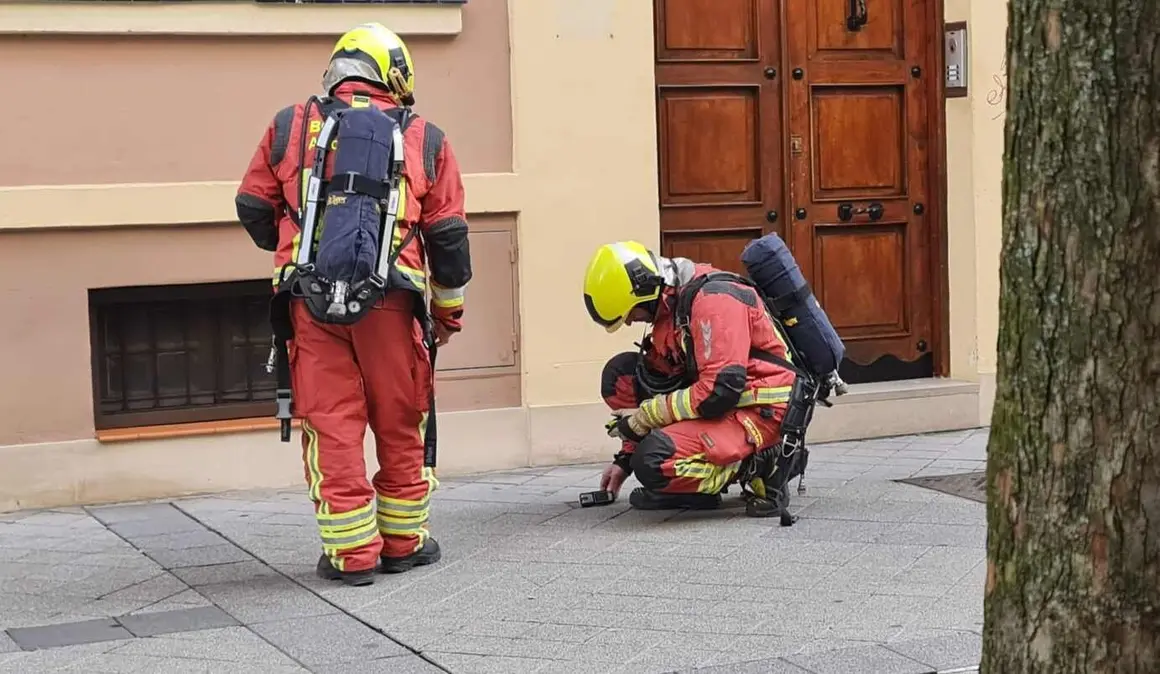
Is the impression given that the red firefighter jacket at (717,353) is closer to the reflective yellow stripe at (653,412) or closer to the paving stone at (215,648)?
the reflective yellow stripe at (653,412)

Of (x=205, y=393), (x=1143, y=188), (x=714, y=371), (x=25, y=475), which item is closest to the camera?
(x=1143, y=188)

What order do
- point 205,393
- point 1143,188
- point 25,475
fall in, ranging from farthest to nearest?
point 205,393
point 25,475
point 1143,188

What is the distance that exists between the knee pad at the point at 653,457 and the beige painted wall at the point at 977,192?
10.3ft

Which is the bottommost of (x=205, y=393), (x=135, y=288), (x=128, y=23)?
(x=205, y=393)

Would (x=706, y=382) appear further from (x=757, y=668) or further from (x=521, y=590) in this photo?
(x=757, y=668)

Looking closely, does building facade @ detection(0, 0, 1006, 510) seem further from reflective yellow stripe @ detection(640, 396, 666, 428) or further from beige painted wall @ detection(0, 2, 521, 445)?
reflective yellow stripe @ detection(640, 396, 666, 428)

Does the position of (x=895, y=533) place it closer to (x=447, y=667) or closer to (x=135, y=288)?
(x=447, y=667)

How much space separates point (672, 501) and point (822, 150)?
2.94m

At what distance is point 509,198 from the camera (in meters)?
8.25

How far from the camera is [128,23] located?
7.50 meters

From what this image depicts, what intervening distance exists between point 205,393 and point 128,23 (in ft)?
5.68

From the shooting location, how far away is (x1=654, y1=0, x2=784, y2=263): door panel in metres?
8.86

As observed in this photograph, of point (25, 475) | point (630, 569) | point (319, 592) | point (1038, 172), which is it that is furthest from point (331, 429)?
point (1038, 172)

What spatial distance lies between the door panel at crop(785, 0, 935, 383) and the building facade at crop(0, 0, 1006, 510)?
0.05ft
